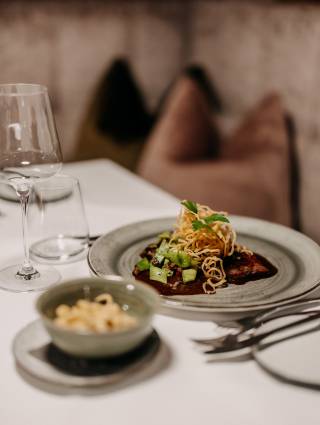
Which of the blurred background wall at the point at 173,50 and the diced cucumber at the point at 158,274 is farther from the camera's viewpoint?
the blurred background wall at the point at 173,50

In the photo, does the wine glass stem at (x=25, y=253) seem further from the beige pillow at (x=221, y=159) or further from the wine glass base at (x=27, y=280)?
the beige pillow at (x=221, y=159)

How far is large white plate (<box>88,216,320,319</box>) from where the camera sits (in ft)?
2.89

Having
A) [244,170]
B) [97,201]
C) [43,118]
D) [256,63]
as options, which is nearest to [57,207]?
[43,118]

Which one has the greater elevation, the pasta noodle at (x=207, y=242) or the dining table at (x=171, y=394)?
the pasta noodle at (x=207, y=242)

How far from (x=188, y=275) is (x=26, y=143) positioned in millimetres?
348

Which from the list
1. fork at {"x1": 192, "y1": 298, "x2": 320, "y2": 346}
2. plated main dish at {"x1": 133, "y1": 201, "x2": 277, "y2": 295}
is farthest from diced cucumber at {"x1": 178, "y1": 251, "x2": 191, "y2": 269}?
fork at {"x1": 192, "y1": 298, "x2": 320, "y2": 346}

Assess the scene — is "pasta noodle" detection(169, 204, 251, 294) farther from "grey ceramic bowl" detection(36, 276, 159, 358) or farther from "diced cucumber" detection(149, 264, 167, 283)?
"grey ceramic bowl" detection(36, 276, 159, 358)

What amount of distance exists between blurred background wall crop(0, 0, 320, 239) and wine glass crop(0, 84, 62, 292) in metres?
1.61

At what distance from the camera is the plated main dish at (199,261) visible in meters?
0.95

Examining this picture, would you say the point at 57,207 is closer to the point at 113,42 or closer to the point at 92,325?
the point at 92,325

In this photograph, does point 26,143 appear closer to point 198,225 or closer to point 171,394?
point 198,225

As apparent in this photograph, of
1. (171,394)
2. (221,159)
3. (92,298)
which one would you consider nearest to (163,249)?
(92,298)

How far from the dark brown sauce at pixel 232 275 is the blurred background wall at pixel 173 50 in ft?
4.88

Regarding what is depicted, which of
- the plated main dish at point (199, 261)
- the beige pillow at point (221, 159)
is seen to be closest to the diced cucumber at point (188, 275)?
the plated main dish at point (199, 261)
